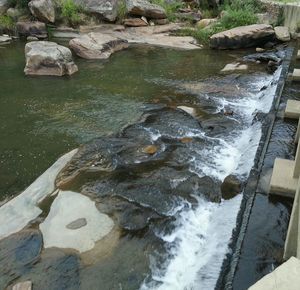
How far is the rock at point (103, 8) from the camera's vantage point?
56.9 ft

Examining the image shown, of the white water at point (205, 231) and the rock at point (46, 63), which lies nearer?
the white water at point (205, 231)

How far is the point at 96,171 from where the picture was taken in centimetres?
631

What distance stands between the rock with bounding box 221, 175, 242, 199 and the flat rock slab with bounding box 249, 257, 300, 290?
261 centimetres

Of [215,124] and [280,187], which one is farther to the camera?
[215,124]

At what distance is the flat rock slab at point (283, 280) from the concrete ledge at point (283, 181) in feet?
7.06

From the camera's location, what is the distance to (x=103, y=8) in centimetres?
1742

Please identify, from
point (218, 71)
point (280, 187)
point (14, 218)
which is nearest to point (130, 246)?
point (14, 218)

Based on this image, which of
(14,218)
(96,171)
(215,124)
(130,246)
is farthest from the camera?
(215,124)

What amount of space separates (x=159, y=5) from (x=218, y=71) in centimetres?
817

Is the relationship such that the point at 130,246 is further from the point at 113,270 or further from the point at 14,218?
the point at 14,218

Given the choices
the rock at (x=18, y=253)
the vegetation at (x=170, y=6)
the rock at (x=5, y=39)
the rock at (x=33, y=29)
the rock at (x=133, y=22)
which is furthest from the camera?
the vegetation at (x=170, y=6)

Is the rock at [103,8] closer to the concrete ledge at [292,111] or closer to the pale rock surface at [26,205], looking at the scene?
the concrete ledge at [292,111]

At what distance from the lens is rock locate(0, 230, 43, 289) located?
4382mm

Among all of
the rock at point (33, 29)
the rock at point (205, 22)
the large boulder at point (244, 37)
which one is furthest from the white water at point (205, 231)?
the rock at point (33, 29)
